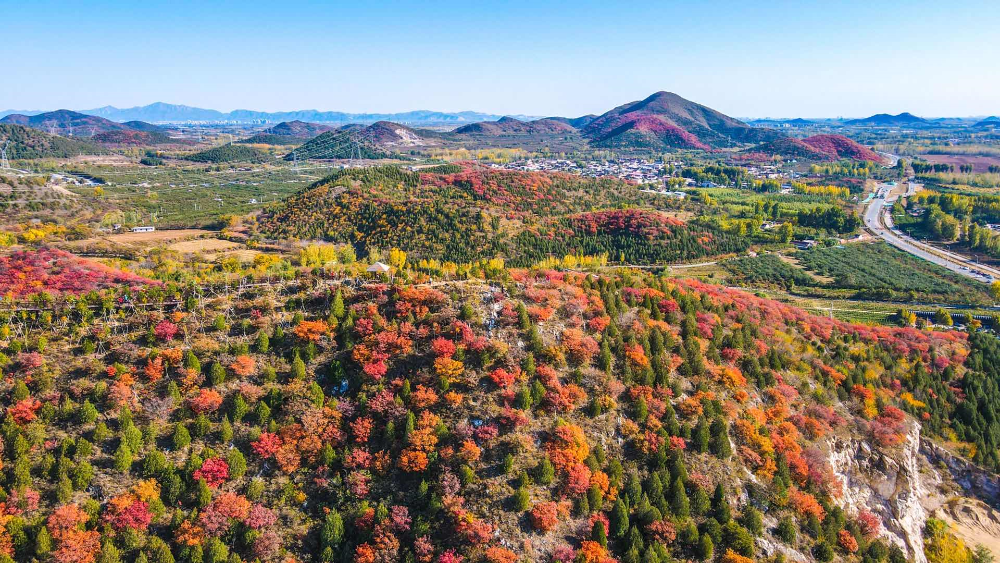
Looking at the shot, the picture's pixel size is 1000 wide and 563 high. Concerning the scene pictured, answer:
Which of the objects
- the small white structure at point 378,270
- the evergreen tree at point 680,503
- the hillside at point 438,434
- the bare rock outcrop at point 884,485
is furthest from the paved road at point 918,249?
the small white structure at point 378,270

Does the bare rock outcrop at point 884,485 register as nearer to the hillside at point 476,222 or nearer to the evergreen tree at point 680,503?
the evergreen tree at point 680,503

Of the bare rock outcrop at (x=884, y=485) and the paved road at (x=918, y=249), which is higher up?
the paved road at (x=918, y=249)

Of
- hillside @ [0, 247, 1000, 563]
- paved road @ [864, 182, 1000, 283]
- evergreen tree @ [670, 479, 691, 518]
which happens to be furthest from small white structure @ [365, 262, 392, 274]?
paved road @ [864, 182, 1000, 283]

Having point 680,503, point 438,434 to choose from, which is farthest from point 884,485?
point 438,434

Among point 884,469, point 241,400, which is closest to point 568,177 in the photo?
point 884,469

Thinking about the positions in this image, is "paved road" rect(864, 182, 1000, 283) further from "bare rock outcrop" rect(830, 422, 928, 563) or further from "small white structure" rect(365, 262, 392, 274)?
"small white structure" rect(365, 262, 392, 274)
